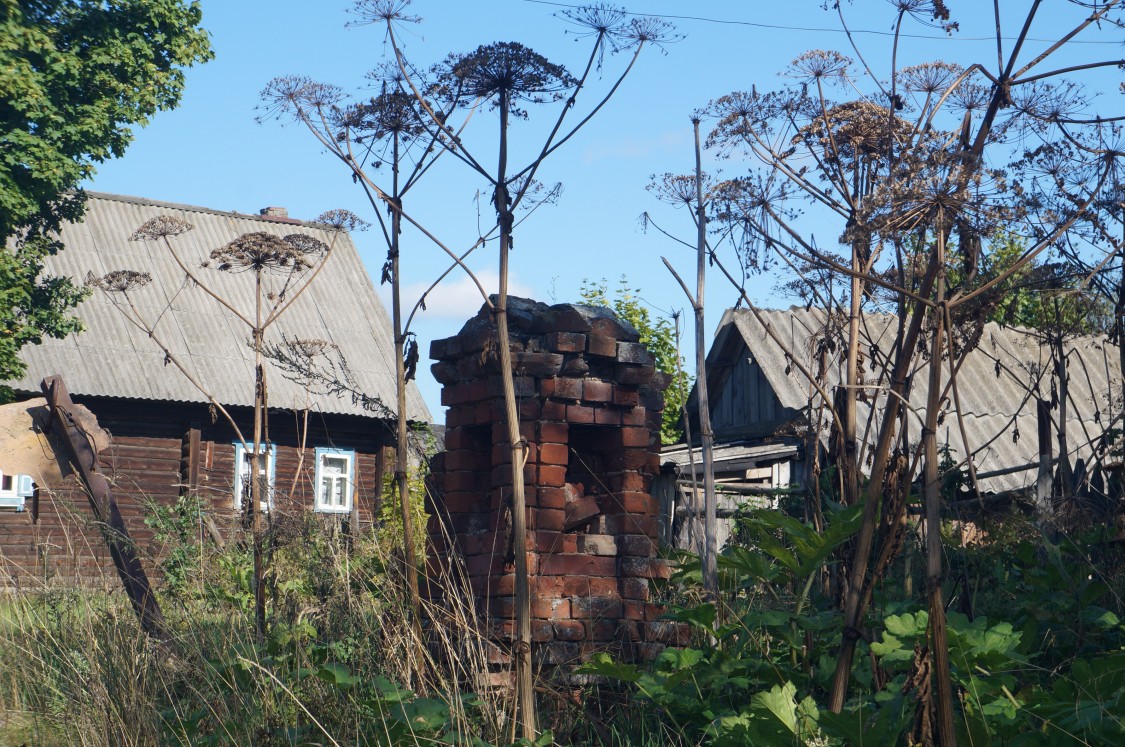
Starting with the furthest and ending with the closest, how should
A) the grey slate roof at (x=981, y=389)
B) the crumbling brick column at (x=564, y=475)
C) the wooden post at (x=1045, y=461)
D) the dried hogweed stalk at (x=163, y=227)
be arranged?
the grey slate roof at (x=981, y=389) < the dried hogweed stalk at (x=163, y=227) < the wooden post at (x=1045, y=461) < the crumbling brick column at (x=564, y=475)

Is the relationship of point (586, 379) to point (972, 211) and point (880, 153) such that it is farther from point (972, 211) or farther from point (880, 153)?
point (972, 211)

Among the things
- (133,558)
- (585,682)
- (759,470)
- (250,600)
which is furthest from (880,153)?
(759,470)

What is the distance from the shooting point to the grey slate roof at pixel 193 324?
16.8 metres

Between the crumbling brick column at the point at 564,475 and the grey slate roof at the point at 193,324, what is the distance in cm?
1101

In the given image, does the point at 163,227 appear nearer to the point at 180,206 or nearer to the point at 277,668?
the point at 277,668

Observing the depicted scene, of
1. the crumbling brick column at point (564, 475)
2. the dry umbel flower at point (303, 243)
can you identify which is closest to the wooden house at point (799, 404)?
the dry umbel flower at point (303, 243)

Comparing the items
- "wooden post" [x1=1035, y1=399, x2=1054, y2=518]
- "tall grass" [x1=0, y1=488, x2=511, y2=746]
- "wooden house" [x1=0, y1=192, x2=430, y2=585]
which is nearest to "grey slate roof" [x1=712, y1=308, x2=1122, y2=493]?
"wooden house" [x1=0, y1=192, x2=430, y2=585]

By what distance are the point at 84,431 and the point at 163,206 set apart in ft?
54.8

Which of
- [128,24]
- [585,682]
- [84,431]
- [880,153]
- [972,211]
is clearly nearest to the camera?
[972,211]

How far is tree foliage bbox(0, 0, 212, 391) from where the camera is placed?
14203 millimetres

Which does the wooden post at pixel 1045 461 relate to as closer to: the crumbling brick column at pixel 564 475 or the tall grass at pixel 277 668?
the crumbling brick column at pixel 564 475

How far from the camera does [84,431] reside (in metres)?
5.66

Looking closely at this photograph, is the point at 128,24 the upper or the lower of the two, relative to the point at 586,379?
upper

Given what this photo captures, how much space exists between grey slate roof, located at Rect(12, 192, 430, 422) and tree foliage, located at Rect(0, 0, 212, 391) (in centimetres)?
144
